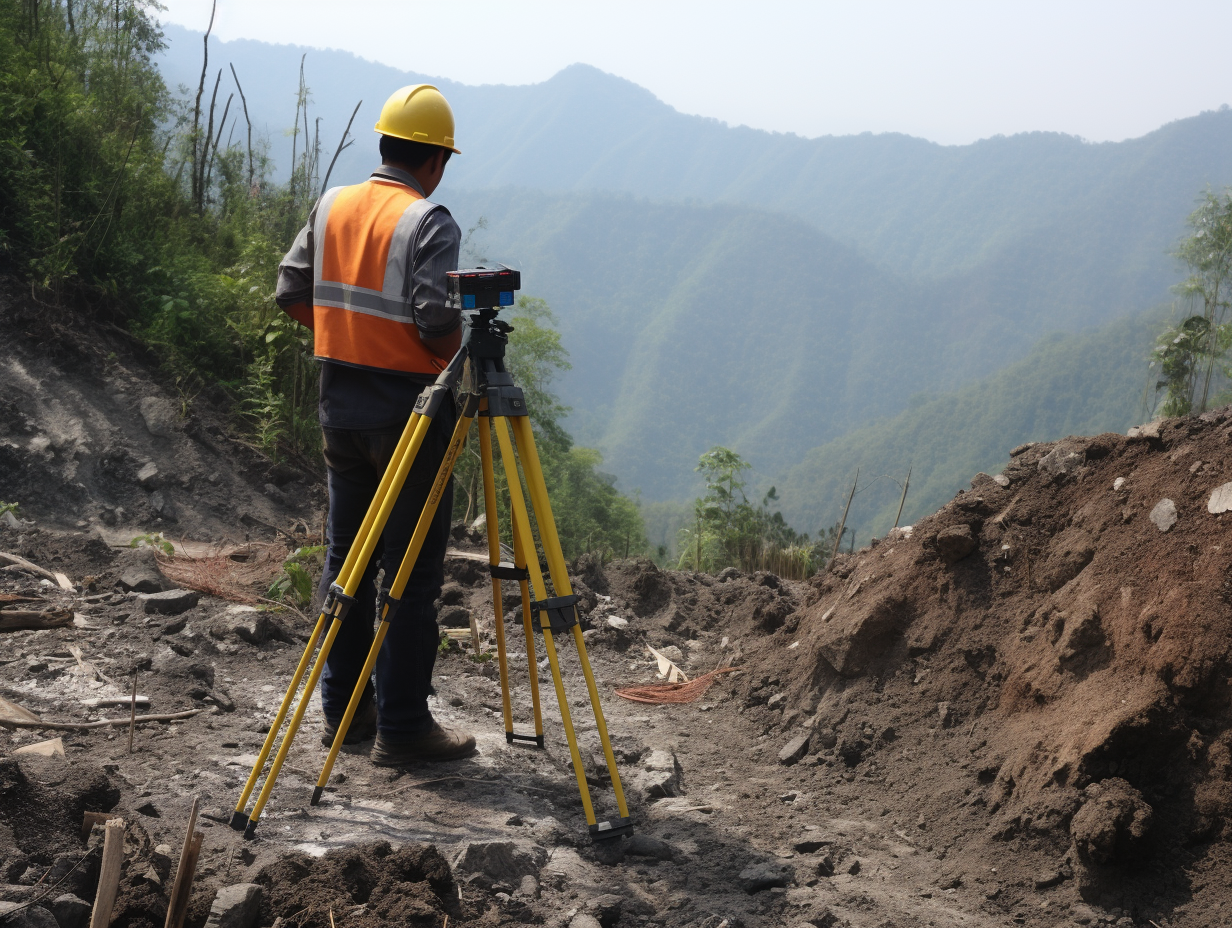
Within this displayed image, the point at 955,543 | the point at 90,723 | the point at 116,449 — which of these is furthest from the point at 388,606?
the point at 116,449

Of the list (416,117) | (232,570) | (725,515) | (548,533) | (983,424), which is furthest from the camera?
(983,424)

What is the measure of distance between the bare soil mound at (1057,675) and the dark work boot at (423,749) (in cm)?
166

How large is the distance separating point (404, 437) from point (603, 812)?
5.01 feet

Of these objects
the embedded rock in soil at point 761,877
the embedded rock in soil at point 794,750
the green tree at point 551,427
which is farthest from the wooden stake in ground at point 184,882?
the green tree at point 551,427

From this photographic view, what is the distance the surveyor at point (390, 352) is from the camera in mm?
2812

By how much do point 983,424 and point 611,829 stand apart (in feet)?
297

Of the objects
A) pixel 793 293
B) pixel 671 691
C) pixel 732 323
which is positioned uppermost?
pixel 793 293

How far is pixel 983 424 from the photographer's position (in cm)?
8512

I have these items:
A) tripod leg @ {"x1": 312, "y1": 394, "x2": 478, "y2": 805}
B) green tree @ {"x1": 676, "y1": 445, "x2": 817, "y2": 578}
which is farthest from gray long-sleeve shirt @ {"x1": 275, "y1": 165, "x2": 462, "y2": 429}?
green tree @ {"x1": 676, "y1": 445, "x2": 817, "y2": 578}

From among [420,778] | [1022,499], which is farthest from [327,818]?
[1022,499]

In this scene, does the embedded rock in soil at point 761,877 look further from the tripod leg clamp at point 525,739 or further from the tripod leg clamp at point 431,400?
the tripod leg clamp at point 431,400

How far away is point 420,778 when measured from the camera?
3066 mm

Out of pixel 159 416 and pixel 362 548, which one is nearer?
pixel 362 548

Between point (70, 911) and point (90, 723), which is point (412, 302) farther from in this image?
point (90, 723)
